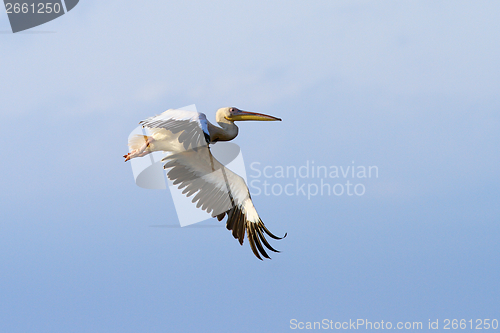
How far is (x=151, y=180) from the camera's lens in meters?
10.7

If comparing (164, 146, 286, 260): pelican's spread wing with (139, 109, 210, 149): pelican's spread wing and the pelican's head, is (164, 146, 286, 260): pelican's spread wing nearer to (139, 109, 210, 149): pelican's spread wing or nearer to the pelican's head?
(139, 109, 210, 149): pelican's spread wing

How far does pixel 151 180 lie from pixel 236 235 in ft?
Result: 7.11

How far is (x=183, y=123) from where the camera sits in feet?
30.5

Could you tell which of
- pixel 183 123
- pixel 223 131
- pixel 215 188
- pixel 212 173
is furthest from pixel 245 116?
pixel 183 123

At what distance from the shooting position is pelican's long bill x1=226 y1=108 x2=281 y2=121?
1076cm

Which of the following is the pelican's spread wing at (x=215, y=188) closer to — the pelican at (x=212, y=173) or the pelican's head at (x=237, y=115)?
the pelican at (x=212, y=173)

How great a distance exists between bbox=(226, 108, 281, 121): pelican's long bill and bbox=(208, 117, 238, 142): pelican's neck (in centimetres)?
14

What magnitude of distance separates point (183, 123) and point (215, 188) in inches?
76.5

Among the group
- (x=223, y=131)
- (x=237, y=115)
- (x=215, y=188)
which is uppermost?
(x=237, y=115)

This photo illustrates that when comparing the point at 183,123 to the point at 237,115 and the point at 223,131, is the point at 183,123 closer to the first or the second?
the point at 223,131

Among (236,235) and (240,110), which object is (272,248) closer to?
(236,235)

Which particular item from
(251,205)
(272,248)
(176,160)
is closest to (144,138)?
(176,160)

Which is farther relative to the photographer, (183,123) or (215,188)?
(215,188)

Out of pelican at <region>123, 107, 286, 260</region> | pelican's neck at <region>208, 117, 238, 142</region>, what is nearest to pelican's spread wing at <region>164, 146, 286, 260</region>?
pelican at <region>123, 107, 286, 260</region>
